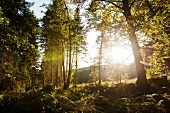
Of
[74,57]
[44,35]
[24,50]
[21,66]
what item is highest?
[44,35]

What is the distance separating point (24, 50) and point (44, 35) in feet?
97.6

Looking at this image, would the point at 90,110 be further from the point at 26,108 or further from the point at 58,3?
the point at 58,3

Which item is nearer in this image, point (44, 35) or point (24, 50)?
point (24, 50)

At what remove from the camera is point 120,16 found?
1903 cm

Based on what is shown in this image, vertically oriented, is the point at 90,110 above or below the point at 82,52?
below

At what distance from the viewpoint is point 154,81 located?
74.7 ft

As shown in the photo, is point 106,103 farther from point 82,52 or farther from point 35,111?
point 82,52

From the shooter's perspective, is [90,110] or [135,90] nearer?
[90,110]

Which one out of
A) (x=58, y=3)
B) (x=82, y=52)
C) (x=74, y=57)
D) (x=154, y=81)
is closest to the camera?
(x=154, y=81)

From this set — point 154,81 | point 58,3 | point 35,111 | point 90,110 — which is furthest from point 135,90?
point 58,3

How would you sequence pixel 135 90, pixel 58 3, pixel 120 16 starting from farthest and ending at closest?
pixel 58 3 → pixel 120 16 → pixel 135 90

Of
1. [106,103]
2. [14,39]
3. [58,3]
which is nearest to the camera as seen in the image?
[14,39]

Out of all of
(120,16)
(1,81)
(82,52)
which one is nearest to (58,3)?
(120,16)

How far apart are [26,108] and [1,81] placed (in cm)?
169
